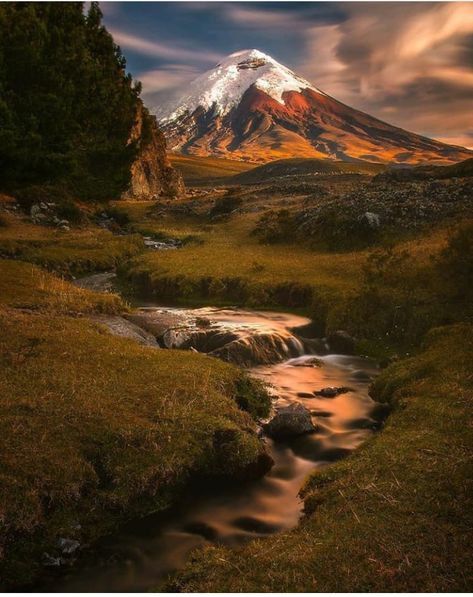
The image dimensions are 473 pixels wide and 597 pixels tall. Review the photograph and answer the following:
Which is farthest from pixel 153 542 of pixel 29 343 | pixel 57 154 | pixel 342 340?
pixel 57 154

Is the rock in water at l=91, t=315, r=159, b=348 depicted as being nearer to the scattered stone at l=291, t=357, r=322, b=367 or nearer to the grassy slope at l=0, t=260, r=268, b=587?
the grassy slope at l=0, t=260, r=268, b=587

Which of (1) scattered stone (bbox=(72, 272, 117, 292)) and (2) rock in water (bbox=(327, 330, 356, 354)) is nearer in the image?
(2) rock in water (bbox=(327, 330, 356, 354))

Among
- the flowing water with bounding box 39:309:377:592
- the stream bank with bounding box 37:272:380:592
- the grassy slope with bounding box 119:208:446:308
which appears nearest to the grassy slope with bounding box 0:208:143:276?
the grassy slope with bounding box 119:208:446:308

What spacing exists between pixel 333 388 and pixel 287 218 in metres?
31.2

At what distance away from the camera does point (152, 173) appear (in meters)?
112

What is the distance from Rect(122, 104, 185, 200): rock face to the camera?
334ft

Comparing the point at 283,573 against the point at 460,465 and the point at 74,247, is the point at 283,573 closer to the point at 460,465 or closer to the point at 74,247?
the point at 460,465

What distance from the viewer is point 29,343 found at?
17.9 meters

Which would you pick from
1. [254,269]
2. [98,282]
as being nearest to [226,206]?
[98,282]

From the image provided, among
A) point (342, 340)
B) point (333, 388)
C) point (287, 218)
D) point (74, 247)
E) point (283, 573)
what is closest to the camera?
point (283, 573)

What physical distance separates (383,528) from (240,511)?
386 cm

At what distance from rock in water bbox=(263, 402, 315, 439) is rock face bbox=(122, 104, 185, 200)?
85133 millimetres

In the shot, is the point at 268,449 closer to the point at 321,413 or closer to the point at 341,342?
the point at 321,413

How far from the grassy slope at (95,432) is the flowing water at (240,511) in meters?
0.58
